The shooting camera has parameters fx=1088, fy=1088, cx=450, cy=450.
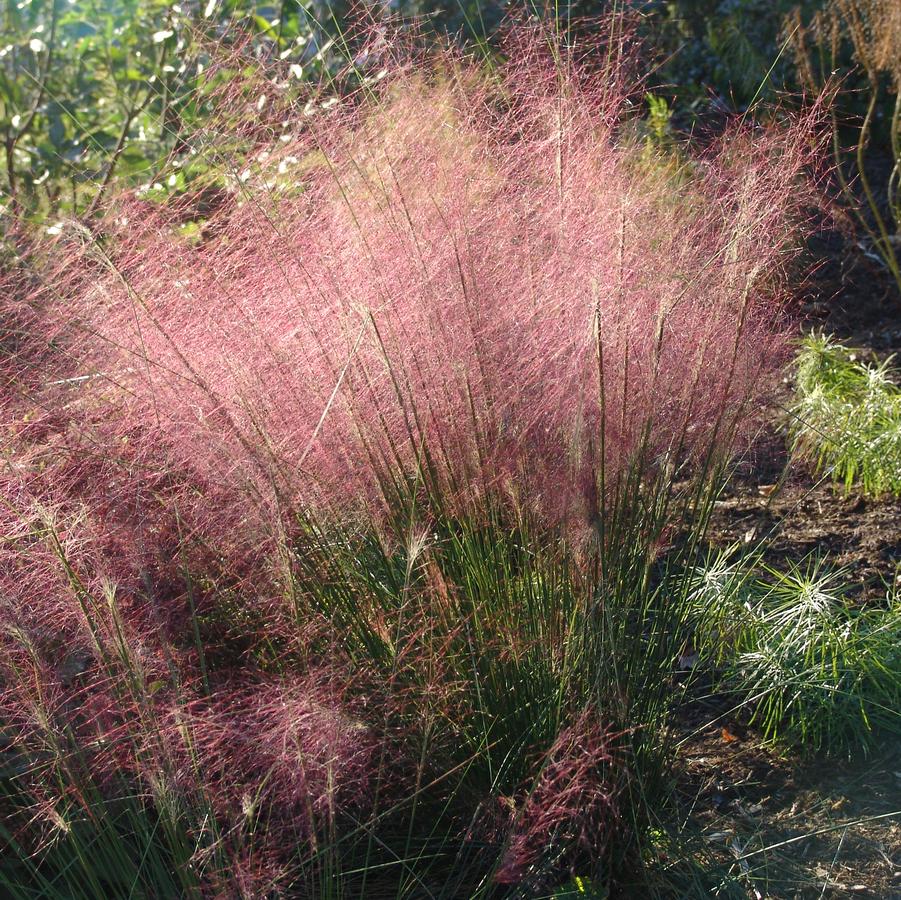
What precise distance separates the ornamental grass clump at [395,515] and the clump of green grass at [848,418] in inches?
58.1

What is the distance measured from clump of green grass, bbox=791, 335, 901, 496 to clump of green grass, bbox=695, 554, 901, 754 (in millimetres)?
893

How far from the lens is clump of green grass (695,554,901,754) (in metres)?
2.54

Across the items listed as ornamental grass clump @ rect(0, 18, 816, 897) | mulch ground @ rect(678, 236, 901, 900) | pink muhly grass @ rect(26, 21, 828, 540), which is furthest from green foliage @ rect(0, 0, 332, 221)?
mulch ground @ rect(678, 236, 901, 900)

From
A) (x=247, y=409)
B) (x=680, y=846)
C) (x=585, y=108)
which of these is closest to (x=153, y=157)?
(x=585, y=108)

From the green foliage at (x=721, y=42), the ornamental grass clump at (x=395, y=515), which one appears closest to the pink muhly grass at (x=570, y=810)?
the ornamental grass clump at (x=395, y=515)

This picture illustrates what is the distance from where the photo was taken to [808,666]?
2621mm

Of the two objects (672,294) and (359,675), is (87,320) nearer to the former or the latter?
(359,675)

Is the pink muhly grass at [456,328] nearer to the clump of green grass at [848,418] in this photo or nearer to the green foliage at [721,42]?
the clump of green grass at [848,418]

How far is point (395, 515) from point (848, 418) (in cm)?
214

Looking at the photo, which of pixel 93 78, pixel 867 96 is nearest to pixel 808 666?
pixel 93 78

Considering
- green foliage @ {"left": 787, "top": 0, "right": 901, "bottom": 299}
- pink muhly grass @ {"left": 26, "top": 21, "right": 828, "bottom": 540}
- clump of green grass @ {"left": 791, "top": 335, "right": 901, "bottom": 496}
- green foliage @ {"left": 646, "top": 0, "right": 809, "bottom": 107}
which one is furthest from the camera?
green foliage @ {"left": 646, "top": 0, "right": 809, "bottom": 107}

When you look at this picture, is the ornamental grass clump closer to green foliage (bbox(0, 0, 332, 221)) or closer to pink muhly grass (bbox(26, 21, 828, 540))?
pink muhly grass (bbox(26, 21, 828, 540))

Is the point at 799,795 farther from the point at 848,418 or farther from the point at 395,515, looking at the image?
the point at 848,418

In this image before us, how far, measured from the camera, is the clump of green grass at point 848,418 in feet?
12.0
